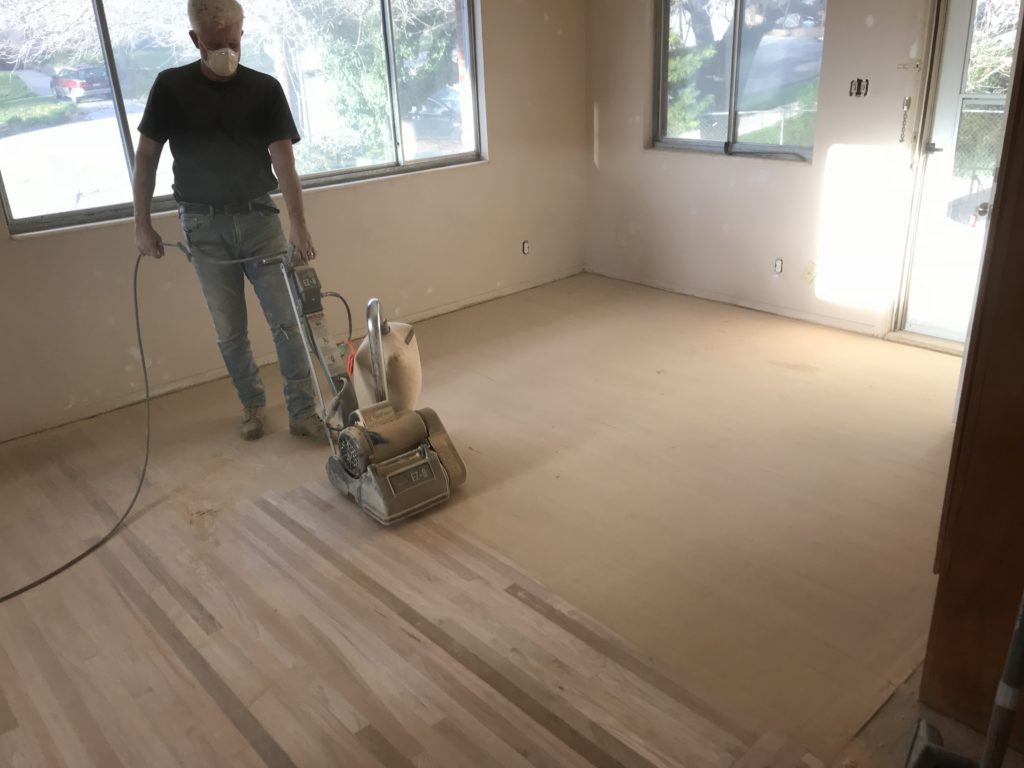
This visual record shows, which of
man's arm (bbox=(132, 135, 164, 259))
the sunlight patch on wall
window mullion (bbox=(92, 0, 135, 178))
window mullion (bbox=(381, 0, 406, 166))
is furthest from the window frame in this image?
man's arm (bbox=(132, 135, 164, 259))

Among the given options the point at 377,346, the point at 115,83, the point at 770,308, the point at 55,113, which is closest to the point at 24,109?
the point at 55,113

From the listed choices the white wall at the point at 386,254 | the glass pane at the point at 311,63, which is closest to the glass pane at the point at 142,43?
the glass pane at the point at 311,63

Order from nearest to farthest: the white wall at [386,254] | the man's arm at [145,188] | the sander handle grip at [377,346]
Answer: the sander handle grip at [377,346]
the man's arm at [145,188]
the white wall at [386,254]

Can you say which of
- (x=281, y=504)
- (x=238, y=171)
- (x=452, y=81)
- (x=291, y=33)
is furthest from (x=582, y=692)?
(x=452, y=81)

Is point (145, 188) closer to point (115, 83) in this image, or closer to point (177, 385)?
point (115, 83)

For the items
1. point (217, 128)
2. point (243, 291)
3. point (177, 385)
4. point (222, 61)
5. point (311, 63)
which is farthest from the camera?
point (311, 63)

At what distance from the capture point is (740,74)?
15.1 feet

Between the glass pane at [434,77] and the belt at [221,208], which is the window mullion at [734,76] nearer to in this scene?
the glass pane at [434,77]

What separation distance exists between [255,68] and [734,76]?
261 cm

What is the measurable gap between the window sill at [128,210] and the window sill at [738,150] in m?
1.36

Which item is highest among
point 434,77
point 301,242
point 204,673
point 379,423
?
point 434,77

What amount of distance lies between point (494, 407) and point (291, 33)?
2148 mm

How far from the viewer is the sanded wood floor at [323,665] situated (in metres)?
1.90

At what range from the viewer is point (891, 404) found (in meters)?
3.59
